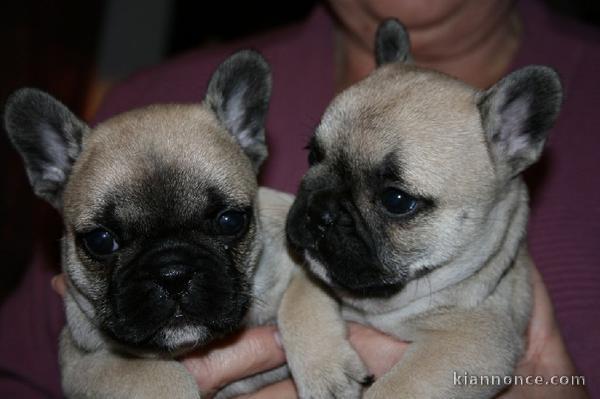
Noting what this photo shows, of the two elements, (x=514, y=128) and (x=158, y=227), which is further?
(x=514, y=128)

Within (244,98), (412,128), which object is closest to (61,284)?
(244,98)

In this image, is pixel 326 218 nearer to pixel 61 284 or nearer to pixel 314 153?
pixel 314 153

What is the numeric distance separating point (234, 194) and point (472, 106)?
76 cm

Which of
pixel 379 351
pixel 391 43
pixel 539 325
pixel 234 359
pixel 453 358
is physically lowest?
pixel 234 359

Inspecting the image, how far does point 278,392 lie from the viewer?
211cm

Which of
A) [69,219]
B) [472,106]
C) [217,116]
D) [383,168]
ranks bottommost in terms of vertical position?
[69,219]

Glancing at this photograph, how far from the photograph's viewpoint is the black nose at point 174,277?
171 centimetres

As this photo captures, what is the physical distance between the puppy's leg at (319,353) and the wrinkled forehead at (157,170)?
385 mm

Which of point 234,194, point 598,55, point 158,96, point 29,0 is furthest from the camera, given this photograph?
point 29,0

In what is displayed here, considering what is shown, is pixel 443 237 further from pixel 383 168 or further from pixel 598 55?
pixel 598 55

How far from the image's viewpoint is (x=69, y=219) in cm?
194

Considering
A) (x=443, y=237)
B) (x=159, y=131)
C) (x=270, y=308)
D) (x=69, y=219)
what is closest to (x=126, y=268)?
(x=69, y=219)

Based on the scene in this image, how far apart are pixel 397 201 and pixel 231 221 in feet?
1.60

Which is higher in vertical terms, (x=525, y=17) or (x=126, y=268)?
(x=525, y=17)
